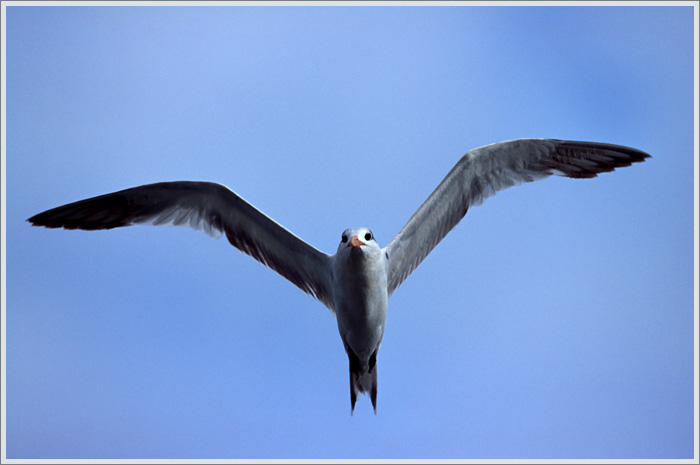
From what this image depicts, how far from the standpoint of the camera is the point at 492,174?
8.61 m

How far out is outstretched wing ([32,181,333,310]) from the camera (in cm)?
864

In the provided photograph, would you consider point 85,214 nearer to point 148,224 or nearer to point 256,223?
point 148,224

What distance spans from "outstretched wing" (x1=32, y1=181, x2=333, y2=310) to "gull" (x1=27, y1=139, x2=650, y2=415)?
1cm

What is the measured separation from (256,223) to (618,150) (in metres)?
4.16

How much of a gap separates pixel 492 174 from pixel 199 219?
11.3ft

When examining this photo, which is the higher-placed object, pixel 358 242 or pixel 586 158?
pixel 586 158

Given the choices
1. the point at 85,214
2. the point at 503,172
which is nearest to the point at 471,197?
the point at 503,172

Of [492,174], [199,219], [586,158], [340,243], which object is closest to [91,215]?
[199,219]

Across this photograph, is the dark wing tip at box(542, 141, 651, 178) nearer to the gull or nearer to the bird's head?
the gull

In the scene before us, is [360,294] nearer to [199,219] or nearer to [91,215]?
[199,219]

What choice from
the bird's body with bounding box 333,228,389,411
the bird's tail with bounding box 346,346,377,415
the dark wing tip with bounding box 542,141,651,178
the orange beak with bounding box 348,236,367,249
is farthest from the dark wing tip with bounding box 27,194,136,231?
the dark wing tip with bounding box 542,141,651,178

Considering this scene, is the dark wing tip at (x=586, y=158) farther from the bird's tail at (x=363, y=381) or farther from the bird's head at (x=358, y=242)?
the bird's tail at (x=363, y=381)

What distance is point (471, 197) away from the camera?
8625 mm

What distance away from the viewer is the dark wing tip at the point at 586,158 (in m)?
8.51
